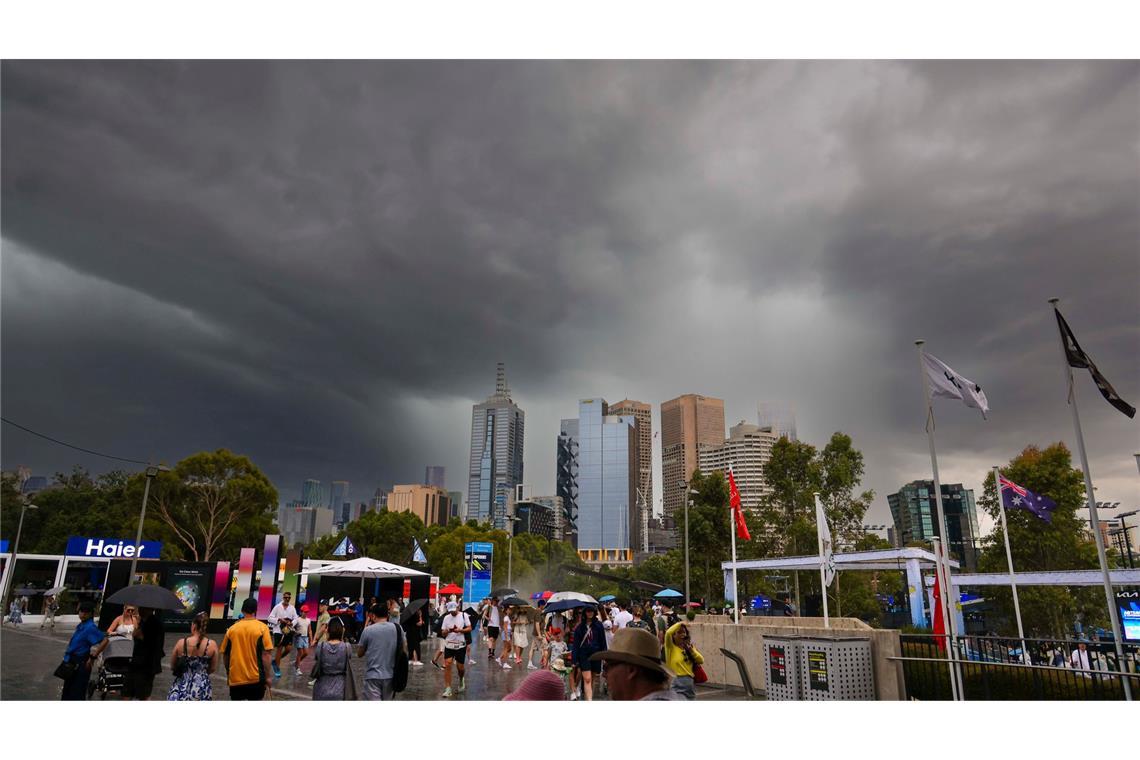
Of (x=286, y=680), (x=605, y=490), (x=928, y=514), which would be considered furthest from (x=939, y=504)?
(x=928, y=514)

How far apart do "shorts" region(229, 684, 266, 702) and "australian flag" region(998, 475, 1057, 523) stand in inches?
810

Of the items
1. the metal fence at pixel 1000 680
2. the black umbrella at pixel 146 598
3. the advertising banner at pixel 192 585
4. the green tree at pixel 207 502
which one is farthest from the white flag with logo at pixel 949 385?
the green tree at pixel 207 502

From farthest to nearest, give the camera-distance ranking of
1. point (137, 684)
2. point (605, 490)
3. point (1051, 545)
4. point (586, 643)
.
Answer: point (605, 490) → point (1051, 545) → point (586, 643) → point (137, 684)

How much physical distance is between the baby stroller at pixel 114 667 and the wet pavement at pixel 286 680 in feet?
0.50

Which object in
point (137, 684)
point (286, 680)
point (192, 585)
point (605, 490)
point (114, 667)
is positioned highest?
point (605, 490)

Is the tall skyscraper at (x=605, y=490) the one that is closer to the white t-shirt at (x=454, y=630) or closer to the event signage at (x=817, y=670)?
the white t-shirt at (x=454, y=630)

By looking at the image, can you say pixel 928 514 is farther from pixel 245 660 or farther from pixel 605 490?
pixel 245 660

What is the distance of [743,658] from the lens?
13.5m

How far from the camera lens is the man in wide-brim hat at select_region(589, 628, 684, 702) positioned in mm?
3744

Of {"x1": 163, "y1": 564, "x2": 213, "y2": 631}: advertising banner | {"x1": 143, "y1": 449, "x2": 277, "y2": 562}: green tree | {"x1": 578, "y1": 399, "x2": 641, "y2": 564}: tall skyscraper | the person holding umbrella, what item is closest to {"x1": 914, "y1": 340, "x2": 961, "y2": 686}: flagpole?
the person holding umbrella

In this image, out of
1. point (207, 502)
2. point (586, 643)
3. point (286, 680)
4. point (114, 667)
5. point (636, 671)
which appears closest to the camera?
point (636, 671)

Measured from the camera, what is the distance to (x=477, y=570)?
1475 inches

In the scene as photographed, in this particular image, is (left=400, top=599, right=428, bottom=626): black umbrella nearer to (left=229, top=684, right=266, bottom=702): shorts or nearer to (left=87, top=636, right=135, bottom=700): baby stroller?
(left=87, top=636, right=135, bottom=700): baby stroller

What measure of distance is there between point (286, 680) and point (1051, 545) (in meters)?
30.9
